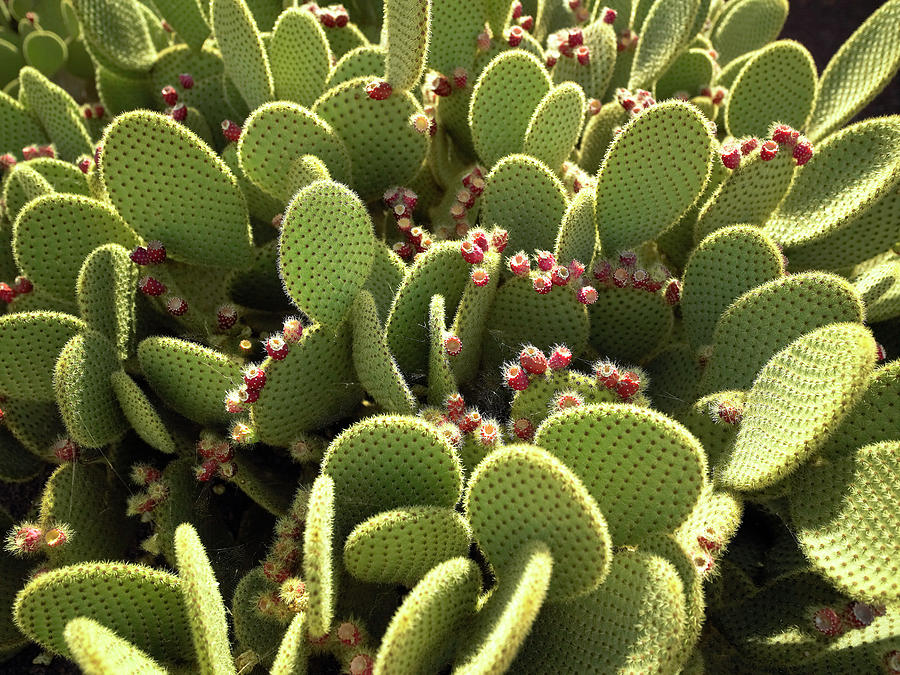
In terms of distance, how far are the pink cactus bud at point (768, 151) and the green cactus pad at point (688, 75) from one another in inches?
41.5

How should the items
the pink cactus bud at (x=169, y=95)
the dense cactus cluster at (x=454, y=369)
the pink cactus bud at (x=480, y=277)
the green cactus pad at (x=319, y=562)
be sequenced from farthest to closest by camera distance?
the pink cactus bud at (x=169, y=95) < the pink cactus bud at (x=480, y=277) < the dense cactus cluster at (x=454, y=369) < the green cactus pad at (x=319, y=562)

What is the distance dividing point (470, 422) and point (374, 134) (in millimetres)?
1047

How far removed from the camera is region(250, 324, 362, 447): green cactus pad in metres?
1.89

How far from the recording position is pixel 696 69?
3129 millimetres

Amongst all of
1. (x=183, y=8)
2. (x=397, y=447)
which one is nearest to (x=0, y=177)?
(x=183, y=8)

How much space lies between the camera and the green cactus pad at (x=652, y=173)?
208cm

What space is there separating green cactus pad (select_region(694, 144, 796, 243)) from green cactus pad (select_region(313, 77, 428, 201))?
3.16 feet

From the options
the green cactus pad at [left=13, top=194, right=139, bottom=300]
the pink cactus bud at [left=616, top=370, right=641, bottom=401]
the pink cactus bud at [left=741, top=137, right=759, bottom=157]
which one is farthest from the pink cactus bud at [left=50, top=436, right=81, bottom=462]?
the pink cactus bud at [left=741, top=137, right=759, bottom=157]

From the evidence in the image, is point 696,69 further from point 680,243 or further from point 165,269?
point 165,269

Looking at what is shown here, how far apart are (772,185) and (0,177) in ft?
9.58

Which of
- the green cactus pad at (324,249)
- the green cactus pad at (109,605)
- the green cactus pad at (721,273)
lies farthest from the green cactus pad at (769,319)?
the green cactus pad at (109,605)

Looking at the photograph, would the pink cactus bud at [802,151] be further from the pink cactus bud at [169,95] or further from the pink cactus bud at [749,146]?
the pink cactus bud at [169,95]

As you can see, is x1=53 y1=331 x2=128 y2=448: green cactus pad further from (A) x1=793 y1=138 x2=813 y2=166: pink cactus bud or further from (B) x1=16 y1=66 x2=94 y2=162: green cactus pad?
(A) x1=793 y1=138 x2=813 y2=166: pink cactus bud

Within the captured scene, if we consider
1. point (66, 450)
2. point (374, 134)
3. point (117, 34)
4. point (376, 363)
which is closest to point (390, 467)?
point (376, 363)
